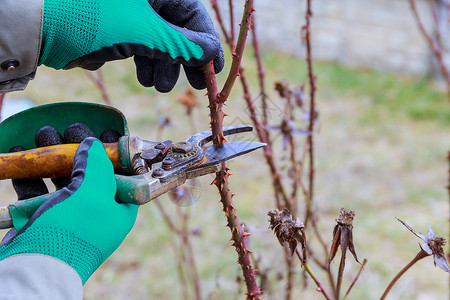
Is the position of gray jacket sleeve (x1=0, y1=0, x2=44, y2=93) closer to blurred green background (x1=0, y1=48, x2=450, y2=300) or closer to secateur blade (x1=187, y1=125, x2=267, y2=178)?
secateur blade (x1=187, y1=125, x2=267, y2=178)

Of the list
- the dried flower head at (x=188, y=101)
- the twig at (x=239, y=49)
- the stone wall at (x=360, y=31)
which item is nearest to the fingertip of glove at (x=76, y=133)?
the twig at (x=239, y=49)

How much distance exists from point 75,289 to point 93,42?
0.66 meters

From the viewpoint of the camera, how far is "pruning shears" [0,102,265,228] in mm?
1285

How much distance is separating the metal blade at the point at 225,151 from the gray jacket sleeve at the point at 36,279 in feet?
1.41

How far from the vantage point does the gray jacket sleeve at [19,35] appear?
134 centimetres

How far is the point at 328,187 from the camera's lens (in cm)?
418

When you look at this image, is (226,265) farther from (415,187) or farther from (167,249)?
(415,187)

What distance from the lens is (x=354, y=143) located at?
190 inches

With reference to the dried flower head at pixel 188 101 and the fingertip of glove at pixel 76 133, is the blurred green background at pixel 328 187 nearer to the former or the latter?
the dried flower head at pixel 188 101

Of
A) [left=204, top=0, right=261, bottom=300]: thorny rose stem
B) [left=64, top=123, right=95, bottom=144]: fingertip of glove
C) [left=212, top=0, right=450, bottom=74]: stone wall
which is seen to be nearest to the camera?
[left=204, top=0, right=261, bottom=300]: thorny rose stem

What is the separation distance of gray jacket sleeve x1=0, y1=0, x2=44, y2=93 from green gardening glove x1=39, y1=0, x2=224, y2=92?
25 millimetres

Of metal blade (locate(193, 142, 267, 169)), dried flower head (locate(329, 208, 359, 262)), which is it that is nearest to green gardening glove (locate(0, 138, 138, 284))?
metal blade (locate(193, 142, 267, 169))

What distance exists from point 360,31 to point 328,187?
3437mm

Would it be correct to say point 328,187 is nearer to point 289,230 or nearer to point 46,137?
point 46,137
